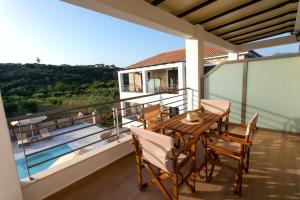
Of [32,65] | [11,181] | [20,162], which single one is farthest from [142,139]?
[32,65]

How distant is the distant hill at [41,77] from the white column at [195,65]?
9732mm

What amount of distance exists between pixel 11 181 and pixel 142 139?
1.27 m

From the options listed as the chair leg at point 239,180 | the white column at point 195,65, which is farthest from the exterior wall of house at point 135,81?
the chair leg at point 239,180

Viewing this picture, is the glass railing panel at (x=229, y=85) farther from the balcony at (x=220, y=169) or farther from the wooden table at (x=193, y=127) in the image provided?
the wooden table at (x=193, y=127)

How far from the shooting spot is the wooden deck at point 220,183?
1702 millimetres

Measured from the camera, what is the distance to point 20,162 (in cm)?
578

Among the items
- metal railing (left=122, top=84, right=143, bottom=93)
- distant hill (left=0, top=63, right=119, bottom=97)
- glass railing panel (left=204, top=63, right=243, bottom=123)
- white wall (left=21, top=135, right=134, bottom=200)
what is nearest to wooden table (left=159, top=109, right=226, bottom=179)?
white wall (left=21, top=135, right=134, bottom=200)

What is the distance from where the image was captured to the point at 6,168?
1.41 metres

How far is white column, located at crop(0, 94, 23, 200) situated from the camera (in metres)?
1.39

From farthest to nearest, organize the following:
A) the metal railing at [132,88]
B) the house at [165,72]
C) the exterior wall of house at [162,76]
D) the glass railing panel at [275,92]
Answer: the metal railing at [132,88], the exterior wall of house at [162,76], the house at [165,72], the glass railing panel at [275,92]

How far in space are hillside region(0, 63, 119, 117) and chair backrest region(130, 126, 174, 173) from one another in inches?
406

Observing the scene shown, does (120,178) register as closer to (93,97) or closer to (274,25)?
(274,25)

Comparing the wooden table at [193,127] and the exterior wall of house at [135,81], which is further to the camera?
the exterior wall of house at [135,81]

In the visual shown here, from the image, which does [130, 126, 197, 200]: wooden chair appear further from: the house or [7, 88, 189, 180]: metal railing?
the house
